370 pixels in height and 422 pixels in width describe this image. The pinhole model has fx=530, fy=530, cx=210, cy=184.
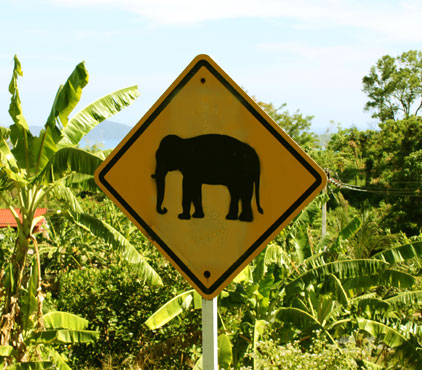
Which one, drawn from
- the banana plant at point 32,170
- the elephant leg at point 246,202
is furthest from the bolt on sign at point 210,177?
the banana plant at point 32,170

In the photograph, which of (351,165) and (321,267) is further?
(351,165)

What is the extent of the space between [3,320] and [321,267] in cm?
476

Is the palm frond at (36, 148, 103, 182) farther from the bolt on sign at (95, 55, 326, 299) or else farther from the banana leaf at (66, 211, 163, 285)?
the bolt on sign at (95, 55, 326, 299)

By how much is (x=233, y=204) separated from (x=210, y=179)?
135mm

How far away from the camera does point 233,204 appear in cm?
201

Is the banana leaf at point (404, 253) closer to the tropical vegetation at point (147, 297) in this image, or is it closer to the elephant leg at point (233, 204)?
the tropical vegetation at point (147, 297)

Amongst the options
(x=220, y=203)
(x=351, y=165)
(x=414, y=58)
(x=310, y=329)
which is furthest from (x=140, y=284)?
(x=414, y=58)

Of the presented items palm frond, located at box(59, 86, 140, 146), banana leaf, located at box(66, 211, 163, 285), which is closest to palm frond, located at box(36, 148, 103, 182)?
banana leaf, located at box(66, 211, 163, 285)

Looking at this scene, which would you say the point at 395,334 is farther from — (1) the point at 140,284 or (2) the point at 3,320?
(2) the point at 3,320

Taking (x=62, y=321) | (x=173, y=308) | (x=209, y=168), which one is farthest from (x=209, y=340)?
(x=62, y=321)

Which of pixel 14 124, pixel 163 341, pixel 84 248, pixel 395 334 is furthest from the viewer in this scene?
pixel 84 248

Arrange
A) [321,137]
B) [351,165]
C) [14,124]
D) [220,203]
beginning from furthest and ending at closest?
[321,137], [351,165], [14,124], [220,203]

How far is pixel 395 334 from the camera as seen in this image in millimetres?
8234

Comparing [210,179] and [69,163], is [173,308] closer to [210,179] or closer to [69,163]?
[69,163]
